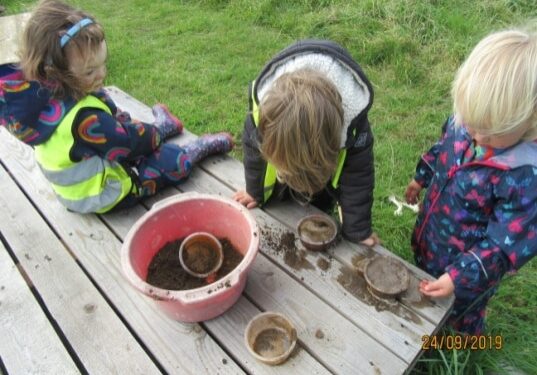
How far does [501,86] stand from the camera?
1.30m

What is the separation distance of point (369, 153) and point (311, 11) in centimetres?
355

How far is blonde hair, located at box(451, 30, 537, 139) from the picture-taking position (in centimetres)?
130

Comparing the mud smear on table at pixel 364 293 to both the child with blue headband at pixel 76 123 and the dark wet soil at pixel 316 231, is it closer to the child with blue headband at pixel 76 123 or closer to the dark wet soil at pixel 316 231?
the dark wet soil at pixel 316 231

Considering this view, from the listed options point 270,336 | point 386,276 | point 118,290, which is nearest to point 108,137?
point 118,290

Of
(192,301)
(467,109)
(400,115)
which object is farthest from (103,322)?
(400,115)

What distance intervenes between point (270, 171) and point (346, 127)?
0.48 m

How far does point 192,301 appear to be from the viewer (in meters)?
1.46

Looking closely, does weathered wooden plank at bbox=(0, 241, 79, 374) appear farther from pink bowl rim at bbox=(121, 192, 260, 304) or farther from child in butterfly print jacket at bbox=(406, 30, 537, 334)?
child in butterfly print jacket at bbox=(406, 30, 537, 334)

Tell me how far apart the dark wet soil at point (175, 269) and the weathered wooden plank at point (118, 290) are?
0.11 metres

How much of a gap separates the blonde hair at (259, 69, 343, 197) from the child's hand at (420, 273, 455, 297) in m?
0.63

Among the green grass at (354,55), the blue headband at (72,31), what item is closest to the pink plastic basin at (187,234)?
the blue headband at (72,31)

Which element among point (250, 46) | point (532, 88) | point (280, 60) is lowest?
point (250, 46)

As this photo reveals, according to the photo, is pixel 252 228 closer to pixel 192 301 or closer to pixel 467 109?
pixel 192 301

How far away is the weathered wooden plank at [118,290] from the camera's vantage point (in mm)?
1578
